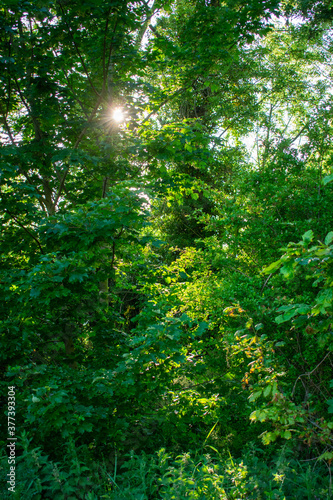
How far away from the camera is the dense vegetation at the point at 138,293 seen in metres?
2.66

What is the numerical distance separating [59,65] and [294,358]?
14.8 ft

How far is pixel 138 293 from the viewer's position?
4.52 metres

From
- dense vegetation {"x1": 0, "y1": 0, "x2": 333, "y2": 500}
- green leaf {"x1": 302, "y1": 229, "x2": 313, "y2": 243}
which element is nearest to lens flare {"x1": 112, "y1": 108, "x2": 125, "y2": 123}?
dense vegetation {"x1": 0, "y1": 0, "x2": 333, "y2": 500}

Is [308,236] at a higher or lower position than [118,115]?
lower

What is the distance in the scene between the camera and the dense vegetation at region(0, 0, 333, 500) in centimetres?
266

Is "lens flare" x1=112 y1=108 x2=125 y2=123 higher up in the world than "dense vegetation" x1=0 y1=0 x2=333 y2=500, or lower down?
higher up

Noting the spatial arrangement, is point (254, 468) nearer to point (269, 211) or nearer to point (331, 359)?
point (331, 359)

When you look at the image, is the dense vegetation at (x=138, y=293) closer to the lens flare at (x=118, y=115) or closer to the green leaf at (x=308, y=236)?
the lens flare at (x=118, y=115)

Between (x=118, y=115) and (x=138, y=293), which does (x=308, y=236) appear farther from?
(x=118, y=115)

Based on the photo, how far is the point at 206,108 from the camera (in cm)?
1214

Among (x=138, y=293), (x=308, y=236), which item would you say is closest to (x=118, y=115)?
(x=138, y=293)

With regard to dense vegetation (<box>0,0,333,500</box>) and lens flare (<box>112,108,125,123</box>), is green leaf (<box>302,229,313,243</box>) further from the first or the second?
lens flare (<box>112,108,125,123</box>)

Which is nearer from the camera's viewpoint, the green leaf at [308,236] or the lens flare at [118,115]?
the green leaf at [308,236]

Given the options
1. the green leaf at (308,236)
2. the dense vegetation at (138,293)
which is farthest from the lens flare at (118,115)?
the green leaf at (308,236)
